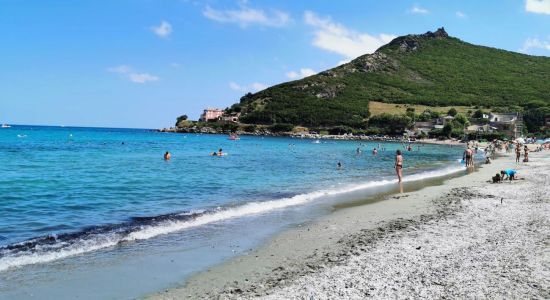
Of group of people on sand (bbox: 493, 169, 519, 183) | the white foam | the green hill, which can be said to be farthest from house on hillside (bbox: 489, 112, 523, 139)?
the white foam

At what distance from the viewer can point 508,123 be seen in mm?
123938

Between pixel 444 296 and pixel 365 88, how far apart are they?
178 metres

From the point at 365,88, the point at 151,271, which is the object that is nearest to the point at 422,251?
the point at 151,271

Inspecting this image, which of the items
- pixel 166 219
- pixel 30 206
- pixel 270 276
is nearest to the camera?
pixel 270 276

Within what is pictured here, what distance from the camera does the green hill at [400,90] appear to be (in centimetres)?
15500

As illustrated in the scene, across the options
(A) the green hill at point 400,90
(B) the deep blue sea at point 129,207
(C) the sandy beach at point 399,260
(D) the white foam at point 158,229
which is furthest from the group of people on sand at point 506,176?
(A) the green hill at point 400,90

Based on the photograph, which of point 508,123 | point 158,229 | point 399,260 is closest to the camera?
point 399,260

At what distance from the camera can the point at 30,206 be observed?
16.3 m

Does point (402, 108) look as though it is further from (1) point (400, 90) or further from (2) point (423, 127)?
(1) point (400, 90)

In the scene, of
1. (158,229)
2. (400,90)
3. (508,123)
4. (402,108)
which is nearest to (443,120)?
(508,123)

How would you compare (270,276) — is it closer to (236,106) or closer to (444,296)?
(444,296)

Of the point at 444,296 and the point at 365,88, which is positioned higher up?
the point at 365,88

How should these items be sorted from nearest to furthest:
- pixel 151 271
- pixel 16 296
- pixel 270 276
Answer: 1. pixel 16 296
2. pixel 270 276
3. pixel 151 271

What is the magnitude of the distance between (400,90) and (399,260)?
572ft
